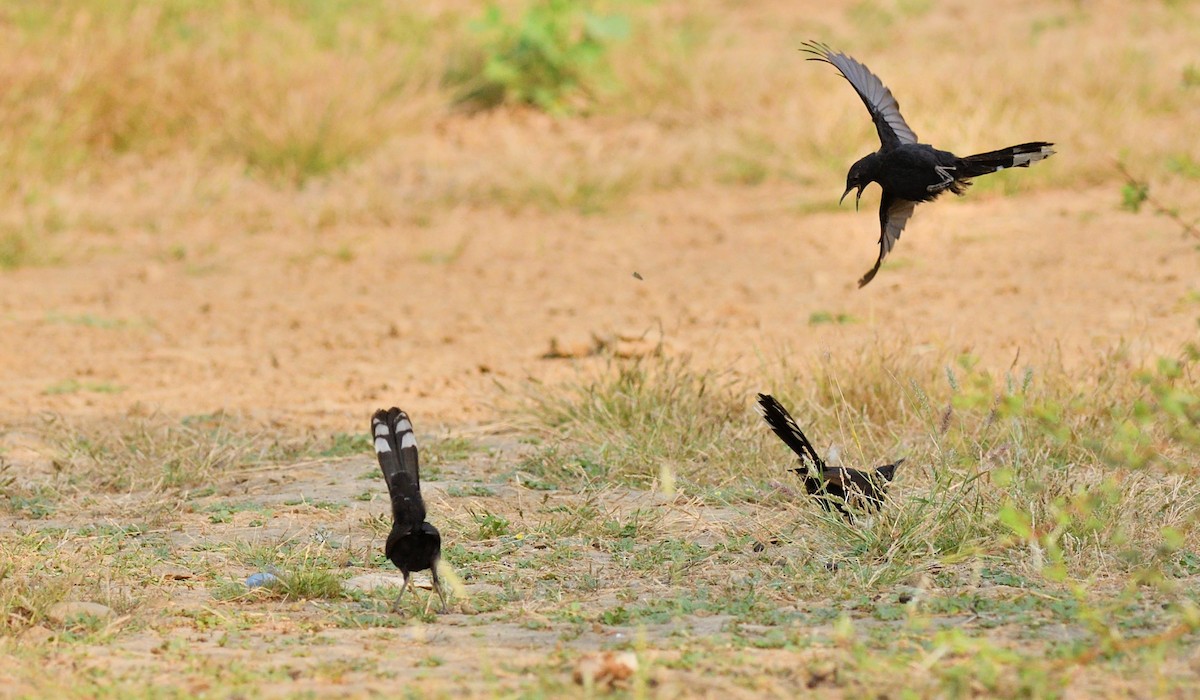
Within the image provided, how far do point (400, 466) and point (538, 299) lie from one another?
4180mm

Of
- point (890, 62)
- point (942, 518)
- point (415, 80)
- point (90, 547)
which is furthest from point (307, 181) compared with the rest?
point (942, 518)

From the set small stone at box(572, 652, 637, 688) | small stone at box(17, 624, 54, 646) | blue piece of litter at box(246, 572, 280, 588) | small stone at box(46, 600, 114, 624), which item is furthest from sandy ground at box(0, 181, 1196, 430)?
small stone at box(572, 652, 637, 688)

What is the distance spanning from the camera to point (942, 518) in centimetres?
384

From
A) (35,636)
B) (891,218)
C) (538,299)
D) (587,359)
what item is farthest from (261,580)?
(538,299)

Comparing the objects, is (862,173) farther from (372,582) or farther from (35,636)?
(35,636)

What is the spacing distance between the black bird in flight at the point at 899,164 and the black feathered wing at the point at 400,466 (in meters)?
1.29

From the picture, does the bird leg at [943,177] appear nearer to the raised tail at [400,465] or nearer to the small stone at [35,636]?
the raised tail at [400,465]

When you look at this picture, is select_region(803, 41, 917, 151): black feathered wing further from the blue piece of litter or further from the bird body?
the blue piece of litter

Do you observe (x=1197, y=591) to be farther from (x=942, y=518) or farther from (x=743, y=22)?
(x=743, y=22)

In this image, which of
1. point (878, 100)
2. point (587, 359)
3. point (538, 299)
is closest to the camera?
point (878, 100)

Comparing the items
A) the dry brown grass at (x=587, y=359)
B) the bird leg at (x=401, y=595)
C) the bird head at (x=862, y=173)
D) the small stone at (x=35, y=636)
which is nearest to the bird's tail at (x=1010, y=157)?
the bird head at (x=862, y=173)

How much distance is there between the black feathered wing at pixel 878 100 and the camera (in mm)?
4192

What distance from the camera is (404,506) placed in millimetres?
3639

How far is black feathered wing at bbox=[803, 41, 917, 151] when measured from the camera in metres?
4.19
